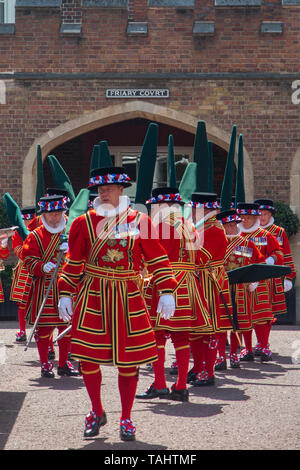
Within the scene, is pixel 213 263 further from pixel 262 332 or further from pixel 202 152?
pixel 262 332

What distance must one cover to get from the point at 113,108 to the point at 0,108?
6.08 feet

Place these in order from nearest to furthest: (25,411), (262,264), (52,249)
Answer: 1. (25,411)
2. (52,249)
3. (262,264)

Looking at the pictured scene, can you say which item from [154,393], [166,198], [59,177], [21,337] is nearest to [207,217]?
[166,198]

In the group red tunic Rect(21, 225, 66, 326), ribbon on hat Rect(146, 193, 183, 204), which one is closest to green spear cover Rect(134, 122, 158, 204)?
ribbon on hat Rect(146, 193, 183, 204)

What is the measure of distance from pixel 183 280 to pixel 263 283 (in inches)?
96.1

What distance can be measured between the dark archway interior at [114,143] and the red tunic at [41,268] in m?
8.79

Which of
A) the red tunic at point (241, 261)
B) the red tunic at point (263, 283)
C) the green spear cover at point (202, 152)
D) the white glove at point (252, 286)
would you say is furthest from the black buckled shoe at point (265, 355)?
the green spear cover at point (202, 152)

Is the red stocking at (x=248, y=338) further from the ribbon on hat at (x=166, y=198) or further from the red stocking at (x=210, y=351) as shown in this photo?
the ribbon on hat at (x=166, y=198)

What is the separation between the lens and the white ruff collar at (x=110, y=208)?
549 centimetres

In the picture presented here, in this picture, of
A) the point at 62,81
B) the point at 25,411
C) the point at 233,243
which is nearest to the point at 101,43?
the point at 62,81

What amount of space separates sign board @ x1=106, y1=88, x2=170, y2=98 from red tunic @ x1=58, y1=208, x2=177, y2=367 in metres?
9.30

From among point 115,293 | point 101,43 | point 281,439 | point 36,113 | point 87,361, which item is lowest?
point 281,439

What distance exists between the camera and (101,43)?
1452 centimetres

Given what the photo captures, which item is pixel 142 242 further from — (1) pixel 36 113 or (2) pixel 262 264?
(1) pixel 36 113
